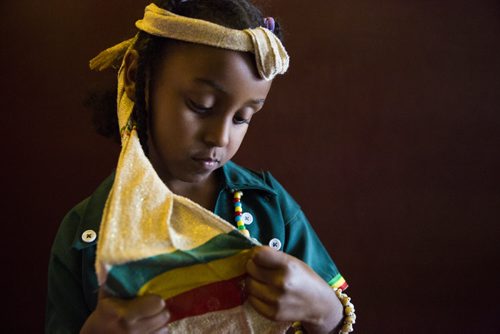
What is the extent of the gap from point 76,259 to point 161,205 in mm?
256

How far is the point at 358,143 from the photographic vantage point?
108 centimetres

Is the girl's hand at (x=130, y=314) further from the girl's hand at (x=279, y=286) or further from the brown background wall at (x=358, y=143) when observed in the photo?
the brown background wall at (x=358, y=143)

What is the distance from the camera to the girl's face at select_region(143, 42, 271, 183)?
607 mm

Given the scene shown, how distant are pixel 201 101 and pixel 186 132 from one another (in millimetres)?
46

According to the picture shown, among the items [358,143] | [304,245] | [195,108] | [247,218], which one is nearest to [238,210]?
[247,218]

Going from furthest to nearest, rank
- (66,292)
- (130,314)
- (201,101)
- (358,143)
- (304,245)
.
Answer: (358,143)
(304,245)
(66,292)
(201,101)
(130,314)

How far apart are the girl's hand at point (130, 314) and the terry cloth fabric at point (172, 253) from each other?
0.01 metres

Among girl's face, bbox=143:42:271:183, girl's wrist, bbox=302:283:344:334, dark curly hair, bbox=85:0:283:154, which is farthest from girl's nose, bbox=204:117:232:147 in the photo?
girl's wrist, bbox=302:283:344:334

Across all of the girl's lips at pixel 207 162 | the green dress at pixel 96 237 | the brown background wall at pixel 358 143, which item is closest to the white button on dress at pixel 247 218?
the green dress at pixel 96 237

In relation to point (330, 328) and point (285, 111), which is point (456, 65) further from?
point (330, 328)

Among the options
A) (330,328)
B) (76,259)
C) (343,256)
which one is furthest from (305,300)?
(343,256)

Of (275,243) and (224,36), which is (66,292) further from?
(224,36)

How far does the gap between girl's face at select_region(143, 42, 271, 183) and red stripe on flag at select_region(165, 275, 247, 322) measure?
17 centimetres

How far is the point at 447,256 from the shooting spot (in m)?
1.10
